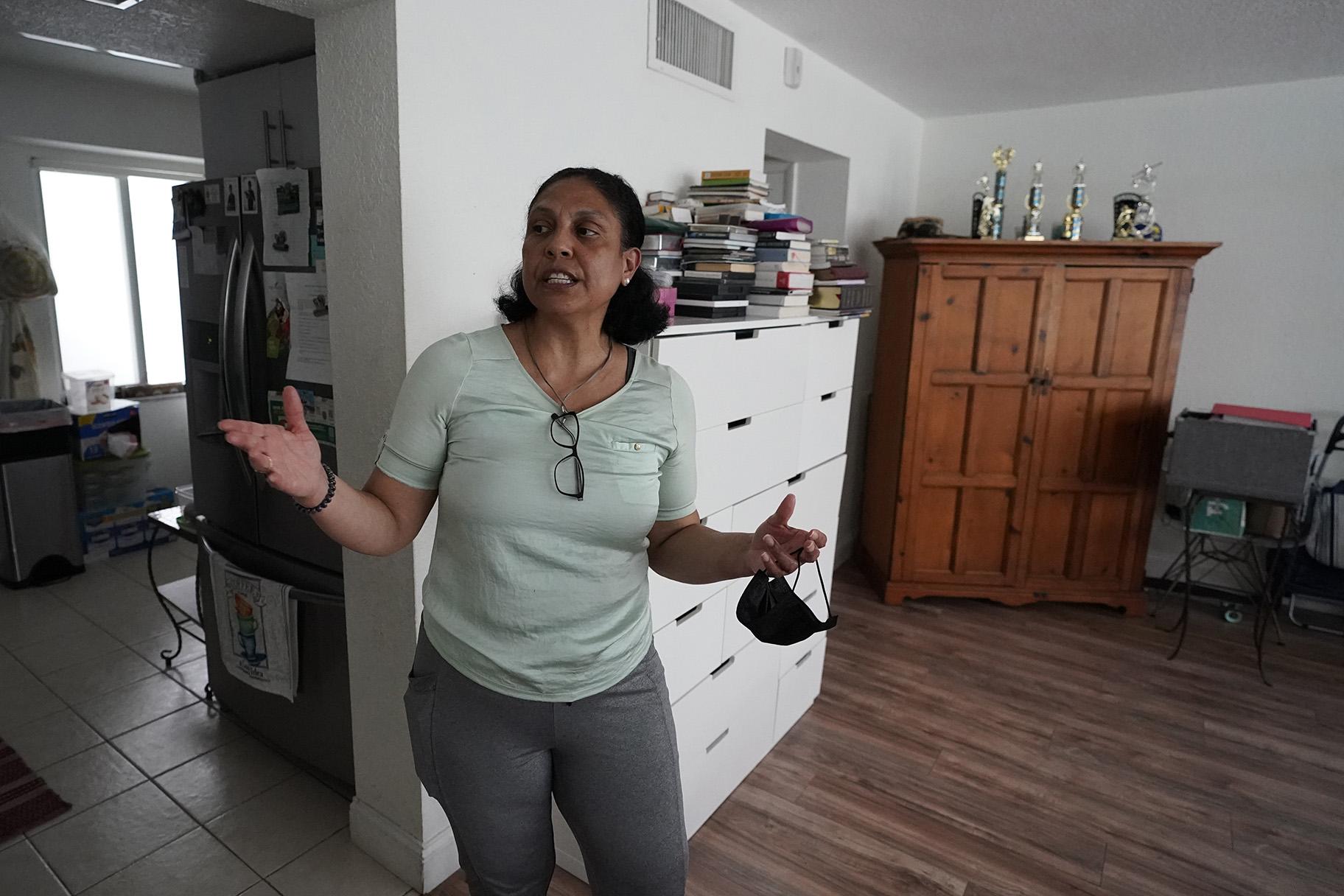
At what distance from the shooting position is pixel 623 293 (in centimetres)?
129

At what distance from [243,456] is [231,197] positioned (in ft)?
2.23

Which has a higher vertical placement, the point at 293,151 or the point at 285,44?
the point at 285,44

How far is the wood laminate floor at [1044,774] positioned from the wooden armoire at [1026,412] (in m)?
0.31

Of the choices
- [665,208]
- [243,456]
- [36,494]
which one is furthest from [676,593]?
[36,494]

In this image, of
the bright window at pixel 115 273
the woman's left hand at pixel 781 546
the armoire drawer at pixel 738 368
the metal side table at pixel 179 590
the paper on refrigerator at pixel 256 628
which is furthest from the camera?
the bright window at pixel 115 273

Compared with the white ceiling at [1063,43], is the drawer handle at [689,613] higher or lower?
lower

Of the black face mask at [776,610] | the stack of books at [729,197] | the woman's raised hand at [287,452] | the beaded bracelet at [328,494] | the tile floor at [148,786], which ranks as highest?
the stack of books at [729,197]

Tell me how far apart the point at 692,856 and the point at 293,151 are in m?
1.99

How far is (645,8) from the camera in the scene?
2082 millimetres

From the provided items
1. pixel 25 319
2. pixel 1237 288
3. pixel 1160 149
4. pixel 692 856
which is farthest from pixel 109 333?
pixel 1237 288

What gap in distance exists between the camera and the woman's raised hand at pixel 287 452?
93cm

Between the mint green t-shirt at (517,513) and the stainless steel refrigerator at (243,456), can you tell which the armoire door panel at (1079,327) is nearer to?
the mint green t-shirt at (517,513)

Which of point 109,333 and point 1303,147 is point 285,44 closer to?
point 109,333

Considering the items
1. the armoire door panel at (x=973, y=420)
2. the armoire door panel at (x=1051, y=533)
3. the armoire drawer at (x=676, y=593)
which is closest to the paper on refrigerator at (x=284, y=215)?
the armoire drawer at (x=676, y=593)
